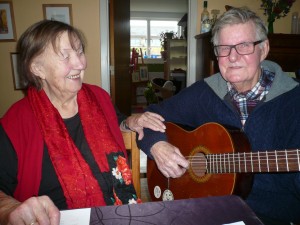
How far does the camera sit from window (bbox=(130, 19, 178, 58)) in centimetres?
763

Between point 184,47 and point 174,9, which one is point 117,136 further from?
point 174,9

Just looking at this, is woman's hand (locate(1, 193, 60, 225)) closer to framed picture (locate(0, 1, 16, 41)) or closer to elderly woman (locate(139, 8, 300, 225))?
elderly woman (locate(139, 8, 300, 225))

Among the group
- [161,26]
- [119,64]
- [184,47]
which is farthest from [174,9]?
[119,64]

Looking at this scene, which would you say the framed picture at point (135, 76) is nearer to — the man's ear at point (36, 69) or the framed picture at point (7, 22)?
the framed picture at point (7, 22)

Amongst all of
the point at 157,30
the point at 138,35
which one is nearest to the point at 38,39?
the point at 138,35

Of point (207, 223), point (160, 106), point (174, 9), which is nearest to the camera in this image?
point (207, 223)

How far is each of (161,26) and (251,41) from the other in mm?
7016

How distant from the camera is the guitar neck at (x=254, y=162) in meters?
0.88

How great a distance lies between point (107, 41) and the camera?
2928mm

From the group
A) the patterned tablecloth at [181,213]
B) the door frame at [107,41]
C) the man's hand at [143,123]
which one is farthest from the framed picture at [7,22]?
the patterned tablecloth at [181,213]

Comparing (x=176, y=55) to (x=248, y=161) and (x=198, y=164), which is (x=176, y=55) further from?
(x=248, y=161)

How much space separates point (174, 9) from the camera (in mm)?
7113

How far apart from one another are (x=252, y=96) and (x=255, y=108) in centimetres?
11

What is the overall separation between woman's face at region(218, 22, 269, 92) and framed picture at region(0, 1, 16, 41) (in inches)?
98.1
